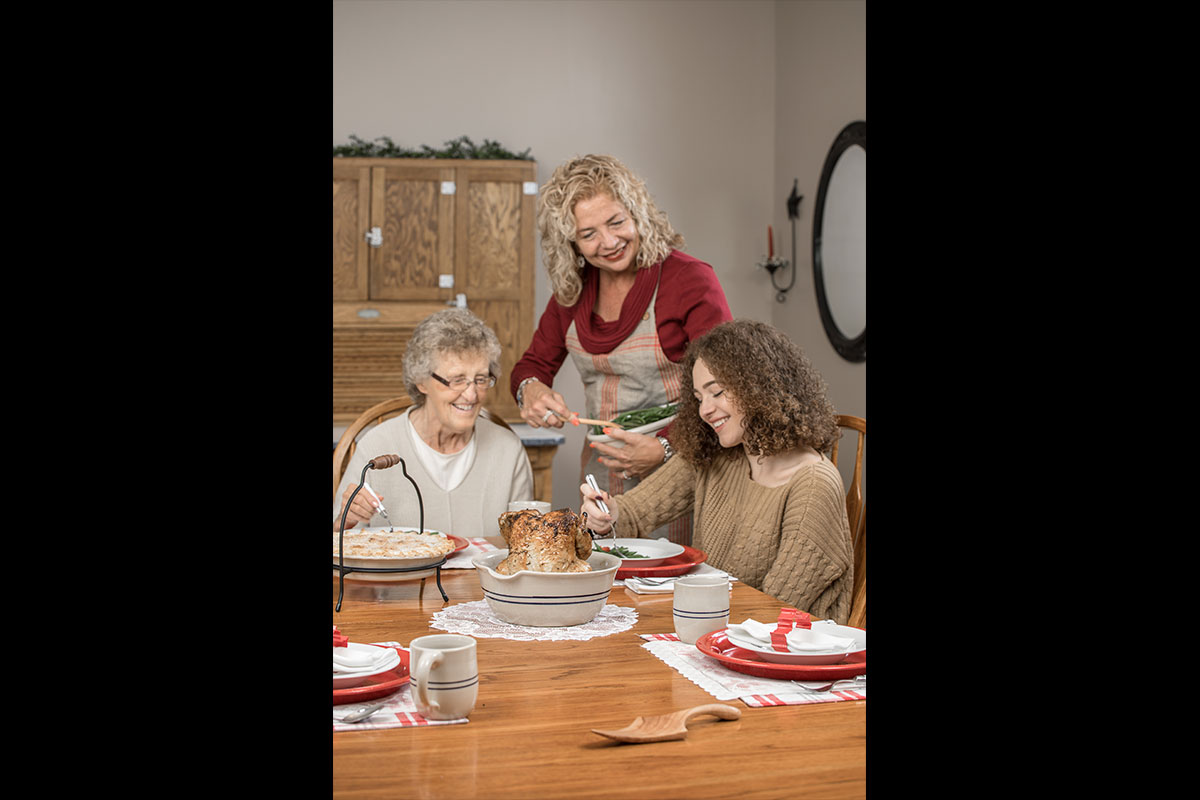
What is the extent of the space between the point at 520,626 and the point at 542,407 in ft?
4.00

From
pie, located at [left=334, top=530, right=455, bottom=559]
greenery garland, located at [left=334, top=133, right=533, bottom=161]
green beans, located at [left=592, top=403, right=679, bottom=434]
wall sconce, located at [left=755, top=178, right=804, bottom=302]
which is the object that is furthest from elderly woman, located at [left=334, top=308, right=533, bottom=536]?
wall sconce, located at [left=755, top=178, right=804, bottom=302]

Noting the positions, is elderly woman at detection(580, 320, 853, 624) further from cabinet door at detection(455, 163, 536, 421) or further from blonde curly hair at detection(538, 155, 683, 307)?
cabinet door at detection(455, 163, 536, 421)

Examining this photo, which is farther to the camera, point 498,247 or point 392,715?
point 498,247

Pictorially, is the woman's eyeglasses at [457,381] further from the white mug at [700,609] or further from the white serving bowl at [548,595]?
the white mug at [700,609]

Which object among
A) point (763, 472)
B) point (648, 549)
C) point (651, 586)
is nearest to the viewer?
point (651, 586)

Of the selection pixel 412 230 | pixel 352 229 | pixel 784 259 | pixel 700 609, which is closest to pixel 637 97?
pixel 784 259

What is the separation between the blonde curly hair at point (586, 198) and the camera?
2.48 metres

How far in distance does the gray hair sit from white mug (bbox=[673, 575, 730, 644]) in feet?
4.08

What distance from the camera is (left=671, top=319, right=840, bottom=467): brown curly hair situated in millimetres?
2016

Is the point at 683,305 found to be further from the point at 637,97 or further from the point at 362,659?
the point at 637,97

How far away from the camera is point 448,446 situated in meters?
2.54
